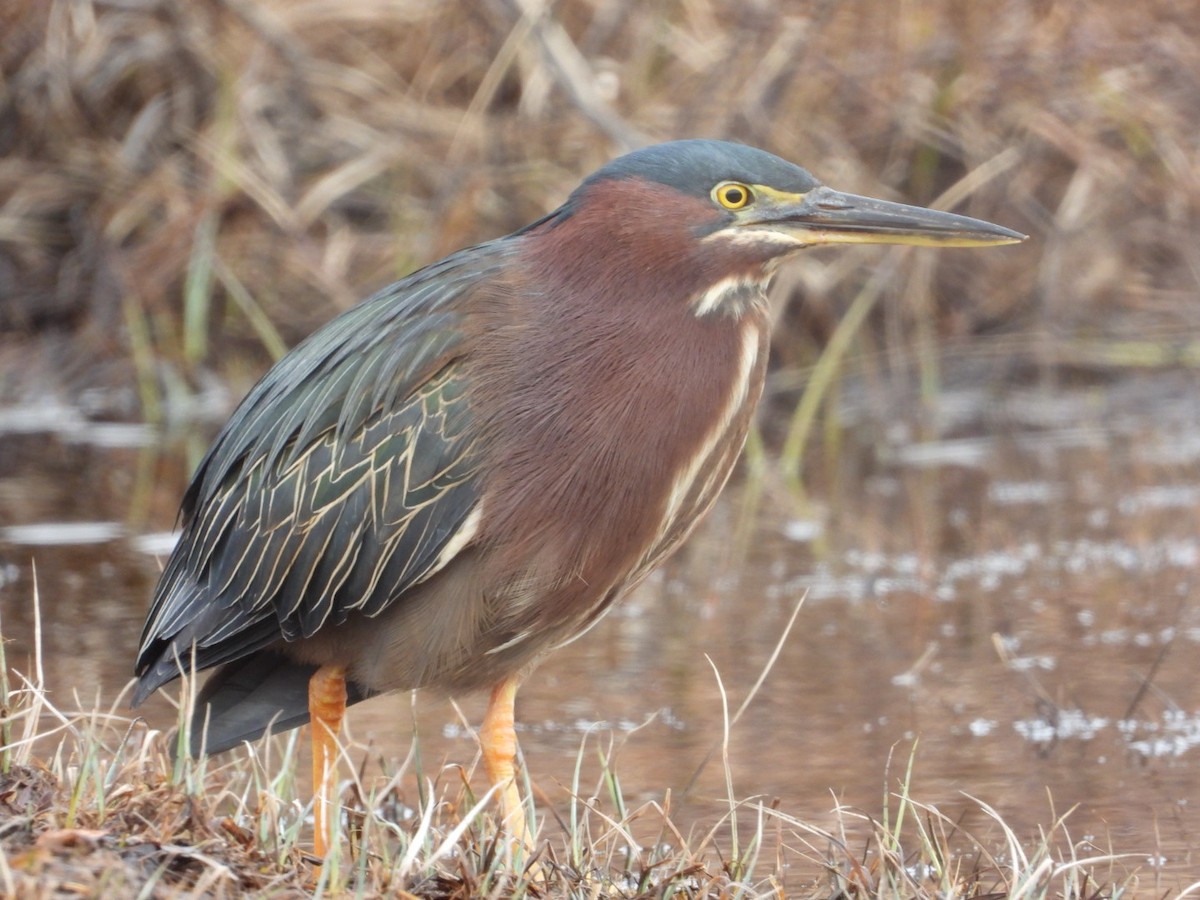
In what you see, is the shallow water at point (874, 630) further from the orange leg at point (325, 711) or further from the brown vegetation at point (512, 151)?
the brown vegetation at point (512, 151)

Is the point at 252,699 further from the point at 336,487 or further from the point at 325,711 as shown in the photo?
the point at 336,487

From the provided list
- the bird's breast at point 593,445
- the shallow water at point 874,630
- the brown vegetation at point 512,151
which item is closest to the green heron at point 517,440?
the bird's breast at point 593,445

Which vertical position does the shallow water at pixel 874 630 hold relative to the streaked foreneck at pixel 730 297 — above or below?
below

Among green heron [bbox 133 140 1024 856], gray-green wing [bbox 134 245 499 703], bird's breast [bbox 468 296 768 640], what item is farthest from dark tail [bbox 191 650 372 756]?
bird's breast [bbox 468 296 768 640]

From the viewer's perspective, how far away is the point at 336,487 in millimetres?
4098

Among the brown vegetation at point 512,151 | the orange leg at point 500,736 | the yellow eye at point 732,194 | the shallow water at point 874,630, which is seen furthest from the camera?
the brown vegetation at point 512,151

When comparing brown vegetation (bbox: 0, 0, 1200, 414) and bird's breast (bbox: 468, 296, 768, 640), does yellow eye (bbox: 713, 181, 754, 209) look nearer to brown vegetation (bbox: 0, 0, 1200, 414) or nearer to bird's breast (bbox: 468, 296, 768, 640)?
bird's breast (bbox: 468, 296, 768, 640)

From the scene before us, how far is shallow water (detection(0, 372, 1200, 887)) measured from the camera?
4.32 metres

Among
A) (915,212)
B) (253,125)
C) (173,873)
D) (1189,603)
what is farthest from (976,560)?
(253,125)

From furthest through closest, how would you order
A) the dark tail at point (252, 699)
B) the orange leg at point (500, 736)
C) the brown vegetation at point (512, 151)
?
the brown vegetation at point (512, 151) < the dark tail at point (252, 699) < the orange leg at point (500, 736)

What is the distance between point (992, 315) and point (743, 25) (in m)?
1.97

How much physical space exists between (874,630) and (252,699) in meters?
2.14

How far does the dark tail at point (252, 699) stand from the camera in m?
4.16

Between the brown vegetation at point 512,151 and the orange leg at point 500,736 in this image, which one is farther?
the brown vegetation at point 512,151
